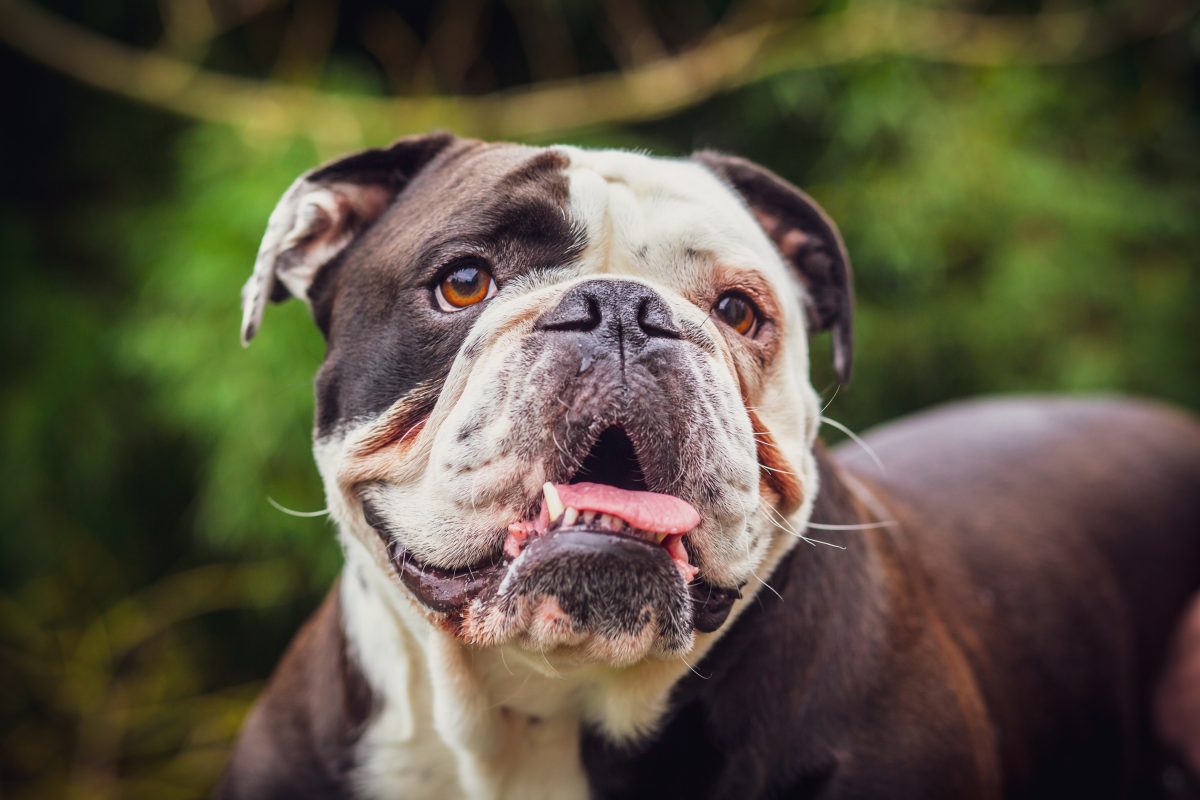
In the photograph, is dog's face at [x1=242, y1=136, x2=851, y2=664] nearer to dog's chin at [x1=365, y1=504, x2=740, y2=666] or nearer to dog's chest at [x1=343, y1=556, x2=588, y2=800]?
dog's chin at [x1=365, y1=504, x2=740, y2=666]

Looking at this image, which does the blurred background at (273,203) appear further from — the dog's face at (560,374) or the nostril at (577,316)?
the nostril at (577,316)

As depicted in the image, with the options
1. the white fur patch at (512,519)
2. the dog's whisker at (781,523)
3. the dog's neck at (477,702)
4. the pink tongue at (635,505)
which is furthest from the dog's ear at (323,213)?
the dog's whisker at (781,523)

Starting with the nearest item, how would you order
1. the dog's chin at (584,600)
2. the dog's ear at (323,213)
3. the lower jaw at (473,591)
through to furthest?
the dog's chin at (584,600) → the lower jaw at (473,591) → the dog's ear at (323,213)

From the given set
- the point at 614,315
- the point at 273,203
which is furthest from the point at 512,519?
the point at 273,203

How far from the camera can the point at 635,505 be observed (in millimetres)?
1583

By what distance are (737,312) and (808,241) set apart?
462 millimetres

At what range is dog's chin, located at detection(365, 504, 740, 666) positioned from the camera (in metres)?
1.55

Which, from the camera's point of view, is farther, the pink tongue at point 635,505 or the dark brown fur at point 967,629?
the dark brown fur at point 967,629

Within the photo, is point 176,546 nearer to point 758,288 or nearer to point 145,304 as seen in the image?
point 145,304

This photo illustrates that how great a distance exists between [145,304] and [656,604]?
11.0 feet

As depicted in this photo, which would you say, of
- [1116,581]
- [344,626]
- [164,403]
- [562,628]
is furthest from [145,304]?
[1116,581]

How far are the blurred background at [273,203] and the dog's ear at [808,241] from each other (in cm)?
221

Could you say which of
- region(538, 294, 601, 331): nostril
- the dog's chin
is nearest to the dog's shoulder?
the dog's chin

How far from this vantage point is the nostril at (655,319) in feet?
5.38
